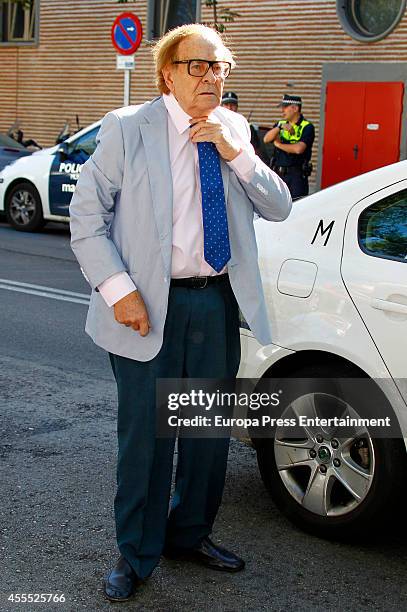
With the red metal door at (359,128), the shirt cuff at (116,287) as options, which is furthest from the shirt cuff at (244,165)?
the red metal door at (359,128)

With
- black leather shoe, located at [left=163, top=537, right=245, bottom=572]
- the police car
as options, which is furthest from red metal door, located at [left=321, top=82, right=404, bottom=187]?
black leather shoe, located at [left=163, top=537, right=245, bottom=572]

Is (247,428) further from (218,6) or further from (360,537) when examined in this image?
(218,6)

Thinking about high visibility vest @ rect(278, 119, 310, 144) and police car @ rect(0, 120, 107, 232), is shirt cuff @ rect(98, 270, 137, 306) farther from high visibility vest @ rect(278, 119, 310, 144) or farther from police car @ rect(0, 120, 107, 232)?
police car @ rect(0, 120, 107, 232)

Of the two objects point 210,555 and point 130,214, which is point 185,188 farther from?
point 210,555

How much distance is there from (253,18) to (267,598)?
16600 mm

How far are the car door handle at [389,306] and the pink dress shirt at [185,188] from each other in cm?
77

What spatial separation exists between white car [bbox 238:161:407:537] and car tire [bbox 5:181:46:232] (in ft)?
33.5

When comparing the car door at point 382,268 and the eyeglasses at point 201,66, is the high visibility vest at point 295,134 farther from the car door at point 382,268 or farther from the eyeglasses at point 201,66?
the eyeglasses at point 201,66

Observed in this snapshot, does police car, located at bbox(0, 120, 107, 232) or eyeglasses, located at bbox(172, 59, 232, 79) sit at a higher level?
eyeglasses, located at bbox(172, 59, 232, 79)

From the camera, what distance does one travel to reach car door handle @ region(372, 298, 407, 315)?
3906 mm

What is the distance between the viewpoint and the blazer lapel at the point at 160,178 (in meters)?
3.47

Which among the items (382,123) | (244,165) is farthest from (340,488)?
(382,123)

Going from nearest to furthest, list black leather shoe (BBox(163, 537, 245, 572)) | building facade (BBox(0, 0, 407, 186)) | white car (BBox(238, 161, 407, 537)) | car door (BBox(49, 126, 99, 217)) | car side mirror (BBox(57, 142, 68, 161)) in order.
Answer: black leather shoe (BBox(163, 537, 245, 572))
white car (BBox(238, 161, 407, 537))
car door (BBox(49, 126, 99, 217))
car side mirror (BBox(57, 142, 68, 161))
building facade (BBox(0, 0, 407, 186))

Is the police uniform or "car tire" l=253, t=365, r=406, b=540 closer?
"car tire" l=253, t=365, r=406, b=540
